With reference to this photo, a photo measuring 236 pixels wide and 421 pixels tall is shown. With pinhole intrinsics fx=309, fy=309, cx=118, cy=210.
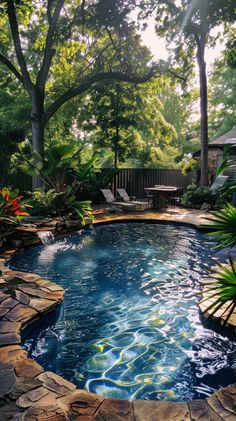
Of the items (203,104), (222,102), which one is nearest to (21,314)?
(203,104)

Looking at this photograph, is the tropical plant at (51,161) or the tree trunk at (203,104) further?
the tree trunk at (203,104)

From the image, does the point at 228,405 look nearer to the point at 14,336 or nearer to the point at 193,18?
the point at 14,336

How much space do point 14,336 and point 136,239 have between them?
5.86 metres

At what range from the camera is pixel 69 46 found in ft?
48.8

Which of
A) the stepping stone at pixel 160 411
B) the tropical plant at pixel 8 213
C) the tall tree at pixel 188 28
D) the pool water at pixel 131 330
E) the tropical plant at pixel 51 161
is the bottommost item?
the pool water at pixel 131 330

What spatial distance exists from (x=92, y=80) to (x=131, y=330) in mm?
11181

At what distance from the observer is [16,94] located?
19312mm

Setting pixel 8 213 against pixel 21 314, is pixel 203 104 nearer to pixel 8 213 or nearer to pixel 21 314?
pixel 8 213

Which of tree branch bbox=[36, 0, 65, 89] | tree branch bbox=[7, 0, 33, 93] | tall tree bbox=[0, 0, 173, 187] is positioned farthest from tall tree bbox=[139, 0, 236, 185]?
tree branch bbox=[7, 0, 33, 93]

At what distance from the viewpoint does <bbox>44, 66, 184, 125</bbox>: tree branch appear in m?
12.3

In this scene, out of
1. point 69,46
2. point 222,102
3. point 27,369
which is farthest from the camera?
point 222,102

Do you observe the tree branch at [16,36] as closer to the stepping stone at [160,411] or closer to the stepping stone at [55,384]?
the stepping stone at [55,384]

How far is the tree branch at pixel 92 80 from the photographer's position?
12307mm

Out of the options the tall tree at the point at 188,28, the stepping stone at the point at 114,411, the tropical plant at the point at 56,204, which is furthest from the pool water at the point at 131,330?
the tall tree at the point at 188,28
